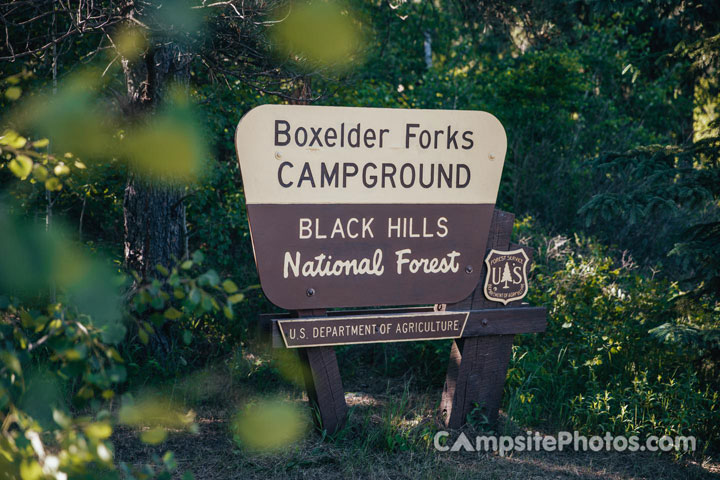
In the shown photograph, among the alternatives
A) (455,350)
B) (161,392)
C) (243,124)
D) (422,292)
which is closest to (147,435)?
(243,124)

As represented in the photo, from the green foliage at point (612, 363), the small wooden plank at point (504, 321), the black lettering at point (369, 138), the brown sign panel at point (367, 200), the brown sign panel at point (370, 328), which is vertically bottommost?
the green foliage at point (612, 363)

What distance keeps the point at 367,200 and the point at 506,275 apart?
3.59 feet

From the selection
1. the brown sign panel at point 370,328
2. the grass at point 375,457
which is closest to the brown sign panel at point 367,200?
the brown sign panel at point 370,328

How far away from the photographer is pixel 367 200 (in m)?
3.88

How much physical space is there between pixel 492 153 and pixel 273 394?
2471mm

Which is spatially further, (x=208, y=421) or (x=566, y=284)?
(x=566, y=284)

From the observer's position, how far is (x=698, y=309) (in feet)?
14.8

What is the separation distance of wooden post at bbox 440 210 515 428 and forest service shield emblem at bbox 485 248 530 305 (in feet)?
0.15

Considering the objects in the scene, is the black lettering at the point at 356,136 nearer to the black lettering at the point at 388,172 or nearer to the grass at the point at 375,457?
the black lettering at the point at 388,172

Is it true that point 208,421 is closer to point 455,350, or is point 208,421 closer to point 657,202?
point 455,350

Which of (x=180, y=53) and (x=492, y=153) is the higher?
(x=180, y=53)

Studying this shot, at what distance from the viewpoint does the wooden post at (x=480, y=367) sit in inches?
165

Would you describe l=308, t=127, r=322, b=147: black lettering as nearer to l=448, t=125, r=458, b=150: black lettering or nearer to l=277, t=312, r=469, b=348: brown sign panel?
l=448, t=125, r=458, b=150: black lettering
